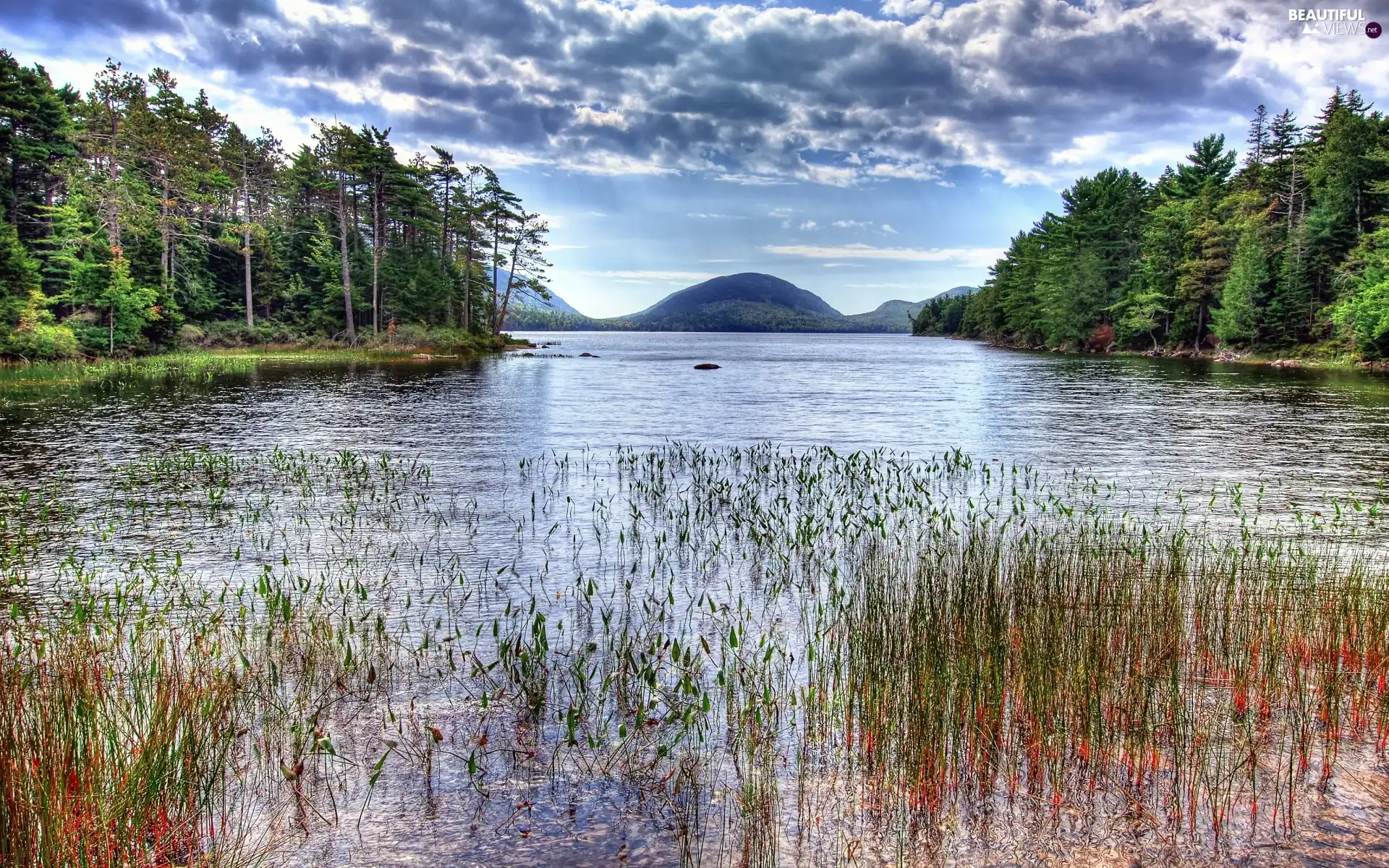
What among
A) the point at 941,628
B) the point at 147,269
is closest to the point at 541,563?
the point at 941,628

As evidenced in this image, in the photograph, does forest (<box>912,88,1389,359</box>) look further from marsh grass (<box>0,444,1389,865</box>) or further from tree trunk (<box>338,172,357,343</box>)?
tree trunk (<box>338,172,357,343</box>)

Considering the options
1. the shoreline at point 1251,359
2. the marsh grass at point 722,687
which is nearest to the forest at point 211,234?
the marsh grass at point 722,687

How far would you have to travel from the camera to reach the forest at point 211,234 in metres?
48.2

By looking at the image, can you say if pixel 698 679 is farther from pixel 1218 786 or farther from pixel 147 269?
pixel 147 269

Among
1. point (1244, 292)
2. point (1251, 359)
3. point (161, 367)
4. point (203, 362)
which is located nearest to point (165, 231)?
point (203, 362)

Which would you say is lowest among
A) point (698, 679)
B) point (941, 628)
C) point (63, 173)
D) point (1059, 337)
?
point (698, 679)

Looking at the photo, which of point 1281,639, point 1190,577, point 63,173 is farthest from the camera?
point 63,173

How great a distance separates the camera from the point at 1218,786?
5.32m

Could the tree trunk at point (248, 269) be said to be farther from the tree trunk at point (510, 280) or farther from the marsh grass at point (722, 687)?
the marsh grass at point (722, 687)

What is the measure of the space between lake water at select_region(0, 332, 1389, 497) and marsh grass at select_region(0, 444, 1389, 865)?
8475mm

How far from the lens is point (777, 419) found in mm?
32000

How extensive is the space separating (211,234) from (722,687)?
84.1 m

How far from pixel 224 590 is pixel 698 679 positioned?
591 cm

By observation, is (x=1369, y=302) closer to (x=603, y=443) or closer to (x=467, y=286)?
(x=603, y=443)
